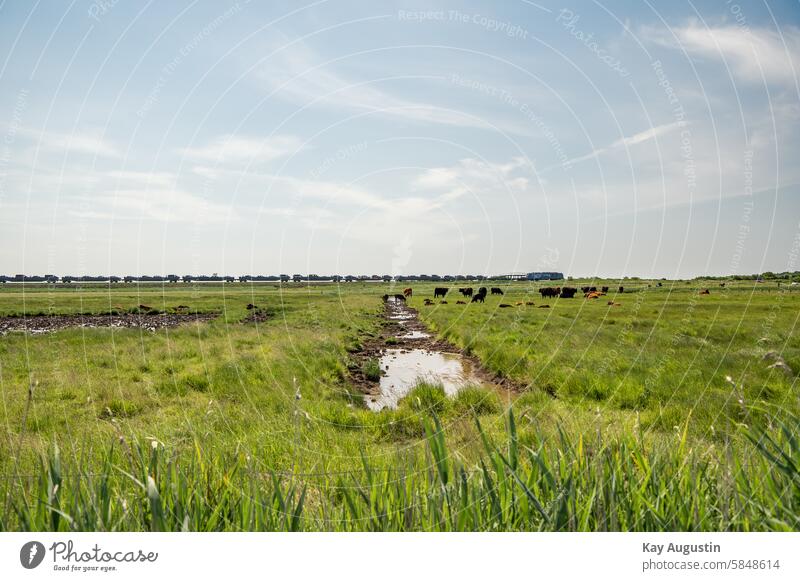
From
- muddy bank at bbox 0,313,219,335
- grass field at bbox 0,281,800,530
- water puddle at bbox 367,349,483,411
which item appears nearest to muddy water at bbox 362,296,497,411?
water puddle at bbox 367,349,483,411

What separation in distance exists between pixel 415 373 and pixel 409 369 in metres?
0.90

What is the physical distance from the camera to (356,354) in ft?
64.1

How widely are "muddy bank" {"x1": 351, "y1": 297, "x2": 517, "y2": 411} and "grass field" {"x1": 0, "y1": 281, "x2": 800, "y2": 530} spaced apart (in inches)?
26.9

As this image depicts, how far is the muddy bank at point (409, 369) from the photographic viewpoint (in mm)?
12984

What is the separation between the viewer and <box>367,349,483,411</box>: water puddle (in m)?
12.4

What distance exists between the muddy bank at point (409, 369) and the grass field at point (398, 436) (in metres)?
0.68

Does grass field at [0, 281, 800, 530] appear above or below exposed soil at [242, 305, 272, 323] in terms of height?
above

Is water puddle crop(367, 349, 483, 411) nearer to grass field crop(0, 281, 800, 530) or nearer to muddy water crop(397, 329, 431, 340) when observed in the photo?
grass field crop(0, 281, 800, 530)

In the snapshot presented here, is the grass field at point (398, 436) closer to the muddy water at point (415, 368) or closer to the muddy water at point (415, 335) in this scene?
the muddy water at point (415, 368)

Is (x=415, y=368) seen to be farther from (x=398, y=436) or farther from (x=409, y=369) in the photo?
(x=398, y=436)
